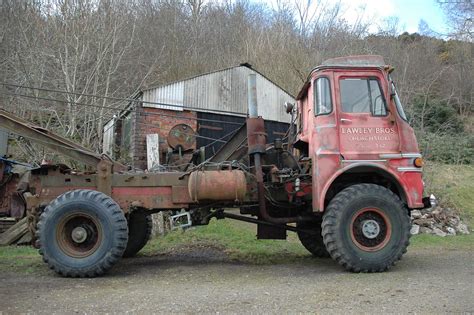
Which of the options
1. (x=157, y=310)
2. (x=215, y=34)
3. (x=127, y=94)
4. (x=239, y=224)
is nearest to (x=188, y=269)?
(x=157, y=310)

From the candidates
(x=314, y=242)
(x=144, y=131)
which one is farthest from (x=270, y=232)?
(x=144, y=131)

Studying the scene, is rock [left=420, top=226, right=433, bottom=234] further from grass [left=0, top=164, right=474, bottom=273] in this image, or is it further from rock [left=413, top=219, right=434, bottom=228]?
grass [left=0, top=164, right=474, bottom=273]

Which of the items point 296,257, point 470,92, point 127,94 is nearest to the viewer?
point 296,257

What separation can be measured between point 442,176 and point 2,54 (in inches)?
579

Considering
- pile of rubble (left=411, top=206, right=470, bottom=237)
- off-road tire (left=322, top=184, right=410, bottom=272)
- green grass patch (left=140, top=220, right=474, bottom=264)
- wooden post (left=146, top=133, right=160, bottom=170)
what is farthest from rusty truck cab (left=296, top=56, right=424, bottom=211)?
wooden post (left=146, top=133, right=160, bottom=170)

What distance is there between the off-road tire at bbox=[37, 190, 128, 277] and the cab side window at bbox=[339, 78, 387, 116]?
3.55 meters

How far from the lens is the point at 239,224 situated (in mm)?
12828

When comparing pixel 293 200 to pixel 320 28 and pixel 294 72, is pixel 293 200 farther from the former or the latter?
pixel 320 28

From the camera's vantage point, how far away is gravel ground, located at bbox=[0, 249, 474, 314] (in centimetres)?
511

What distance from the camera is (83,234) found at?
7.20m

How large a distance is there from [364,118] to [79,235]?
4.31 metres

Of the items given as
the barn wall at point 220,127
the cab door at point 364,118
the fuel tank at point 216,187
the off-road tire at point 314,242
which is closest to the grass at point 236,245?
the off-road tire at point 314,242

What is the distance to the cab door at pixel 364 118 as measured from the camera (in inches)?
285

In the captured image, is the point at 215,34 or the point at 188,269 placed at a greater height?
the point at 215,34
